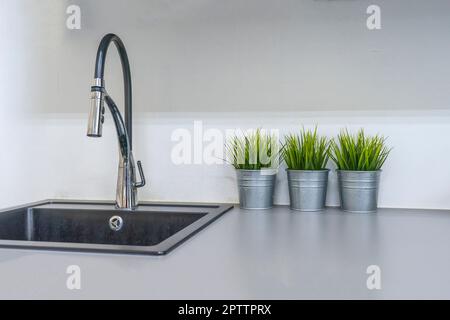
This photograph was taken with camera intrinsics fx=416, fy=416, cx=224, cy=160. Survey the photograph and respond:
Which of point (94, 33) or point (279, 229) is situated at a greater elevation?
point (94, 33)

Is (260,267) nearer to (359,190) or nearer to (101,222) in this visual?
(359,190)

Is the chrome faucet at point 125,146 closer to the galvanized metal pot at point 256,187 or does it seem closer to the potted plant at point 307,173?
the galvanized metal pot at point 256,187

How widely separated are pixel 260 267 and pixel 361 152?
0.56m

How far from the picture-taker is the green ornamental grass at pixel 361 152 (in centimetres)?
105

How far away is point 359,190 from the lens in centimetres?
105

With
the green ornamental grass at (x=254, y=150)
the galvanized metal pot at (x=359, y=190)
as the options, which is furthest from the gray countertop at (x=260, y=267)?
the green ornamental grass at (x=254, y=150)

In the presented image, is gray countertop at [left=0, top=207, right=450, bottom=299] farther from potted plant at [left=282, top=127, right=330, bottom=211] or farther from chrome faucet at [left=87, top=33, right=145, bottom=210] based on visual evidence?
chrome faucet at [left=87, top=33, right=145, bottom=210]

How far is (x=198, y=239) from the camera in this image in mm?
786

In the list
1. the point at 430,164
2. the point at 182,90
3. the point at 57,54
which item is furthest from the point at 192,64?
the point at 430,164

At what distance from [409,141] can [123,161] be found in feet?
2.53

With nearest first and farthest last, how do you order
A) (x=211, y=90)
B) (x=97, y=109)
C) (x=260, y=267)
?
1. (x=260, y=267)
2. (x=97, y=109)
3. (x=211, y=90)

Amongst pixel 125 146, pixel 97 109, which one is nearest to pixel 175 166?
pixel 125 146

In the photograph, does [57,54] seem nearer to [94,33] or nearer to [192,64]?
[94,33]
